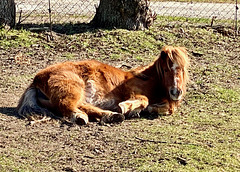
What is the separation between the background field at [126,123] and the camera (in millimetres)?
5238

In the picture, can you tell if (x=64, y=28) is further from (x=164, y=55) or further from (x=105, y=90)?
(x=164, y=55)

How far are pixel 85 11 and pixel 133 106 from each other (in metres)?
9.05

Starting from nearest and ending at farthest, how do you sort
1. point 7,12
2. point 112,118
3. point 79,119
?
point 79,119
point 112,118
point 7,12

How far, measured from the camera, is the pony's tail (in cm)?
650

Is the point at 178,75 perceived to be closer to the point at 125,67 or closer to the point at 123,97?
the point at 123,97

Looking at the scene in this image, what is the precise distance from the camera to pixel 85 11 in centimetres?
1530

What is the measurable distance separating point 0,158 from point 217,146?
2402mm

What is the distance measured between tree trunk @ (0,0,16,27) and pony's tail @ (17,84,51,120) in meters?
4.14

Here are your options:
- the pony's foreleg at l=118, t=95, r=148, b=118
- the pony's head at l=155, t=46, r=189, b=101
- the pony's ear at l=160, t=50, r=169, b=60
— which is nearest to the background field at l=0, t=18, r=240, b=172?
the pony's foreleg at l=118, t=95, r=148, b=118

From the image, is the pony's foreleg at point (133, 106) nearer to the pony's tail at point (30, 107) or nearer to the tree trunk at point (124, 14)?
the pony's tail at point (30, 107)

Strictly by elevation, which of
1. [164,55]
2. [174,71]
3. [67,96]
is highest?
[164,55]

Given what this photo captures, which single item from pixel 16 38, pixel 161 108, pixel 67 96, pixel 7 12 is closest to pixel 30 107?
pixel 67 96

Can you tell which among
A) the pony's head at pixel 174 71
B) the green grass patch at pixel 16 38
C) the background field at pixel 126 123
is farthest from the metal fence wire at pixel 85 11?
the pony's head at pixel 174 71

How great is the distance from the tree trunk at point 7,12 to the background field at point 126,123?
258mm
